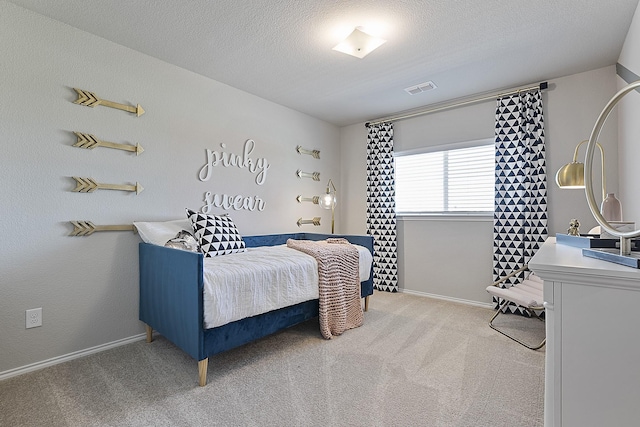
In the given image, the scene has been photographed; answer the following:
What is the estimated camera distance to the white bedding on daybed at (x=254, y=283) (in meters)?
1.79

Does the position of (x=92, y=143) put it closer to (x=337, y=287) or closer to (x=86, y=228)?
(x=86, y=228)

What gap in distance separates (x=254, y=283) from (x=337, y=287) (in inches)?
33.9

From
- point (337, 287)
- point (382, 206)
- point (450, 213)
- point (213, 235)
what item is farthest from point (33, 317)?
point (450, 213)

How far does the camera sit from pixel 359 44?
2244 millimetres

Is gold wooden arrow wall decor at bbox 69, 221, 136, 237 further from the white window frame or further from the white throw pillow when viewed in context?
the white window frame

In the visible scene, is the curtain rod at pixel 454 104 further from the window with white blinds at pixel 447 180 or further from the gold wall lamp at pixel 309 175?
the gold wall lamp at pixel 309 175

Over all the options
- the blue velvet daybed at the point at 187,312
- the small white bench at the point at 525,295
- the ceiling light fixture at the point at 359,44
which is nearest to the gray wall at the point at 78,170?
the blue velvet daybed at the point at 187,312

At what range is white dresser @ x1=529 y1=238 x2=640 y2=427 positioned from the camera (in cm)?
74

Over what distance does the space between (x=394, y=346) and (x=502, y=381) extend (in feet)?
2.38

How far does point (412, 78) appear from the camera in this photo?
2945mm

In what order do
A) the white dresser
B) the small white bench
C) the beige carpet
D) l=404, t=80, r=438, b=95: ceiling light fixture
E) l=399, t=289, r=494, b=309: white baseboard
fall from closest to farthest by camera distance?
the white dresser, the beige carpet, the small white bench, l=404, t=80, r=438, b=95: ceiling light fixture, l=399, t=289, r=494, b=309: white baseboard

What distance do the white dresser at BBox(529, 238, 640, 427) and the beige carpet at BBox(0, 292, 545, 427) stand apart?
2.73 feet

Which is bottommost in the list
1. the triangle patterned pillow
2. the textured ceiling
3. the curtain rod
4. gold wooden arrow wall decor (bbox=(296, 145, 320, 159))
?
the triangle patterned pillow

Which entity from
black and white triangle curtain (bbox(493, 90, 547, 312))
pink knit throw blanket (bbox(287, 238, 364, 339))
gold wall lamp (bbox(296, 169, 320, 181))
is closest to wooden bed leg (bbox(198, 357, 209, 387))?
pink knit throw blanket (bbox(287, 238, 364, 339))
